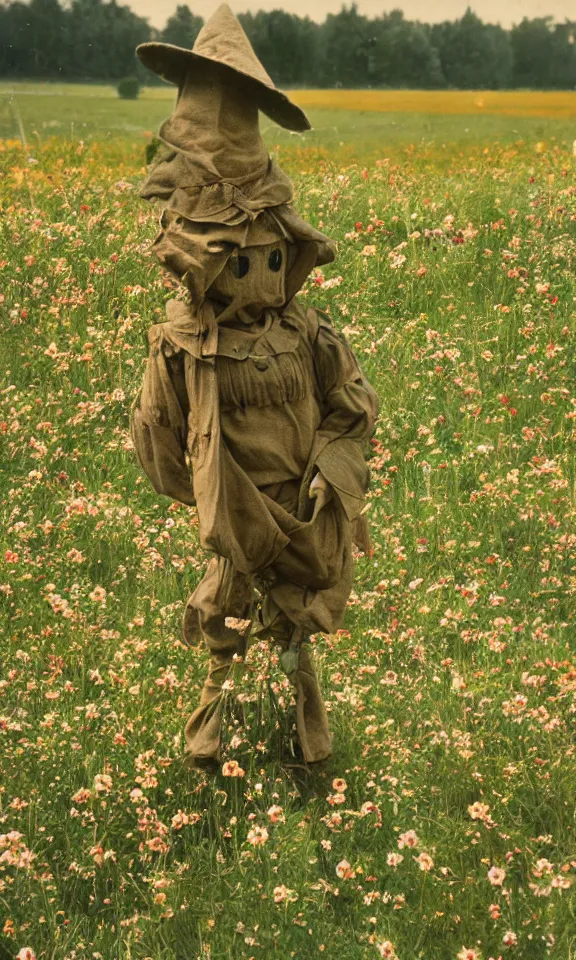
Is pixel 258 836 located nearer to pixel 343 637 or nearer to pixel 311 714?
pixel 311 714

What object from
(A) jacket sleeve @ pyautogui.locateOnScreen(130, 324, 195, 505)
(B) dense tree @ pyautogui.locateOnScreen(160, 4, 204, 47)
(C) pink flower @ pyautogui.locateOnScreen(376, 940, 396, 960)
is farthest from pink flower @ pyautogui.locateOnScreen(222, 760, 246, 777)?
(B) dense tree @ pyautogui.locateOnScreen(160, 4, 204, 47)

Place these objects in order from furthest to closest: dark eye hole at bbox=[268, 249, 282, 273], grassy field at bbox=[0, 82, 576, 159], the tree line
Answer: grassy field at bbox=[0, 82, 576, 159], the tree line, dark eye hole at bbox=[268, 249, 282, 273]

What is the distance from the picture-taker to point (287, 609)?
5.28 meters

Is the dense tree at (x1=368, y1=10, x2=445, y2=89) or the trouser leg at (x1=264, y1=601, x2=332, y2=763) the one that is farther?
the dense tree at (x1=368, y1=10, x2=445, y2=89)

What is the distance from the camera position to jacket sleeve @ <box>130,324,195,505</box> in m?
5.00

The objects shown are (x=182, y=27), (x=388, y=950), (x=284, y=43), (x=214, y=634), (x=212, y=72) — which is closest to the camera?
(x=388, y=950)

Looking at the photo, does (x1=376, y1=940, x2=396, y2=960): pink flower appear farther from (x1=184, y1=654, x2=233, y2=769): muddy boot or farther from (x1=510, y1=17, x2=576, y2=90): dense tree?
(x1=510, y1=17, x2=576, y2=90): dense tree

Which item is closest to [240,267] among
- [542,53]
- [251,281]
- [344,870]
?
[251,281]

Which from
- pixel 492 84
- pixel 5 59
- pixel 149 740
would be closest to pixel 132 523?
pixel 149 740

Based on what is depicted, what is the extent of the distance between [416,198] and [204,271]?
A: 7076 mm

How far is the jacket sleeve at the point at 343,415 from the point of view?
5117 millimetres

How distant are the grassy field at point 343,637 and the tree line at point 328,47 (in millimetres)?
1821

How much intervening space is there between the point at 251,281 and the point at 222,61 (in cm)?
78

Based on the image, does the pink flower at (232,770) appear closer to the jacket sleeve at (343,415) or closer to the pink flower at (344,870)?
the pink flower at (344,870)
